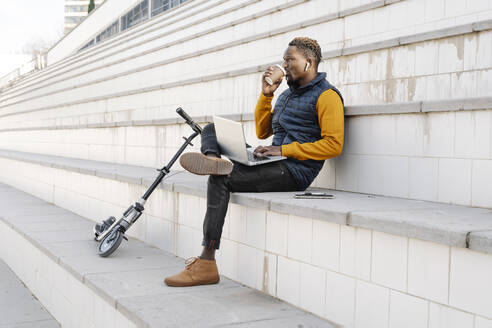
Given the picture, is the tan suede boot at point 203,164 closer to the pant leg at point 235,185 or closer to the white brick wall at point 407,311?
the pant leg at point 235,185

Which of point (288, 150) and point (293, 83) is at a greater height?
point (293, 83)

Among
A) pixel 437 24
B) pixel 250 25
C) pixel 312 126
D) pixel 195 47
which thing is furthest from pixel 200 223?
pixel 195 47

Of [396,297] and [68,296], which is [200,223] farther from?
[396,297]

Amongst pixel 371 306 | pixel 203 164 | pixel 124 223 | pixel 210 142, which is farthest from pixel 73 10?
pixel 371 306

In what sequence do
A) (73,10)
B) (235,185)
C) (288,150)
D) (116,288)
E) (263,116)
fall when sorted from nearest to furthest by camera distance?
(116,288)
(235,185)
(288,150)
(263,116)
(73,10)

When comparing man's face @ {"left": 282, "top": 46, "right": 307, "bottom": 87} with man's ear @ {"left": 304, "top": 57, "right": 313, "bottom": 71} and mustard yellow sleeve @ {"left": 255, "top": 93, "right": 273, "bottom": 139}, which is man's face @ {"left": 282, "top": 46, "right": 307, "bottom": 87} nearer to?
man's ear @ {"left": 304, "top": 57, "right": 313, "bottom": 71}

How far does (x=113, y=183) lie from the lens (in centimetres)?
537

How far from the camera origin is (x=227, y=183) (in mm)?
3223

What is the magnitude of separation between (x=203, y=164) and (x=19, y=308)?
90.9 inches

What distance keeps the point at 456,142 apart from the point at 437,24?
201cm

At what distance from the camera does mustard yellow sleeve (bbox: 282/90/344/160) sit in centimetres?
332

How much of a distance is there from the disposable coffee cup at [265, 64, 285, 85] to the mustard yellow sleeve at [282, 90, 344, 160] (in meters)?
0.41

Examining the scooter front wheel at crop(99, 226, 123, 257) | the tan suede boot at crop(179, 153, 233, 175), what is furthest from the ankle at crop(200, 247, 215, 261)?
the scooter front wheel at crop(99, 226, 123, 257)

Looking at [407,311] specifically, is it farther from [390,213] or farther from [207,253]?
[207,253]
